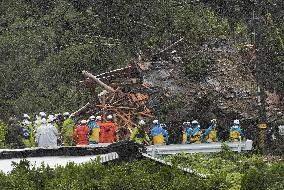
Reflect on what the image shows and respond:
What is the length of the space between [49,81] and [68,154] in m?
15.9

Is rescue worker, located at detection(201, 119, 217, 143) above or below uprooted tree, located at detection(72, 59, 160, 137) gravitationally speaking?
below

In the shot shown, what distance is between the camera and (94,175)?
939 centimetres

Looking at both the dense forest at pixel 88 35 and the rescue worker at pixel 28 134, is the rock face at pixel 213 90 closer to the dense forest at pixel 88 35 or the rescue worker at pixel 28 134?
the dense forest at pixel 88 35

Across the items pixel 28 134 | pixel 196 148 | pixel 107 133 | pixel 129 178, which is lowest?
pixel 129 178

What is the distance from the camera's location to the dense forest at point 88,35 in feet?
86.4

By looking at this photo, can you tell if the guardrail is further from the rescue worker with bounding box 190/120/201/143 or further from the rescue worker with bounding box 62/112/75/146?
the rescue worker with bounding box 62/112/75/146

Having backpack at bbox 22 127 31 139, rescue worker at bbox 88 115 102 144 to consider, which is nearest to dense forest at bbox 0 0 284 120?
rescue worker at bbox 88 115 102 144

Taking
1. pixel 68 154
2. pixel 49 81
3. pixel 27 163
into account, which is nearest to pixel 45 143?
pixel 68 154

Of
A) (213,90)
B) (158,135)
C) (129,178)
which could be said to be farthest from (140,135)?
(129,178)

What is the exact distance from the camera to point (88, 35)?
3002 cm

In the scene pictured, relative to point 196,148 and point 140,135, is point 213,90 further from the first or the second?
point 196,148

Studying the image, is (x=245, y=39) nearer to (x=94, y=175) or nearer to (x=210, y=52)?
(x=210, y=52)

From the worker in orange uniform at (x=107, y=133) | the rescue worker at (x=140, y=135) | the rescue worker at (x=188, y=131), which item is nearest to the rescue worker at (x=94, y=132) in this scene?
the worker in orange uniform at (x=107, y=133)

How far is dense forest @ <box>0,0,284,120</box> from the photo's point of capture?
26.3m
